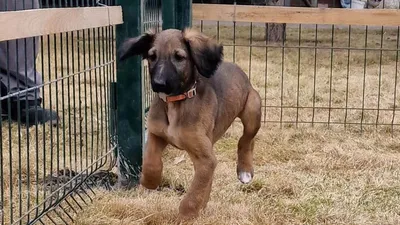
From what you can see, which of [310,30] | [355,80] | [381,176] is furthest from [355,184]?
[310,30]

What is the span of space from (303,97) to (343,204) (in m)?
4.06

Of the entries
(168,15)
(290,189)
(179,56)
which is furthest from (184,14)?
(179,56)

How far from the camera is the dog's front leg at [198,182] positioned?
3.59 meters

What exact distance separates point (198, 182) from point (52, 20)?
106 cm

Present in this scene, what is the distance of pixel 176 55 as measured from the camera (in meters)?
3.45

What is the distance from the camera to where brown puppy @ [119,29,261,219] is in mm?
3436

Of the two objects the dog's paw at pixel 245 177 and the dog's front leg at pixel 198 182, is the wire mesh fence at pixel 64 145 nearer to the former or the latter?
the dog's front leg at pixel 198 182

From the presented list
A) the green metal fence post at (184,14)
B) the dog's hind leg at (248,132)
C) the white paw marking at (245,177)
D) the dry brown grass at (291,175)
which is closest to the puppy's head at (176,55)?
the dry brown grass at (291,175)

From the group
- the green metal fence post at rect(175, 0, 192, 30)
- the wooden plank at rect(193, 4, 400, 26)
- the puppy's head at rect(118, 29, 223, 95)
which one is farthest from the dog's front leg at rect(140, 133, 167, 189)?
the wooden plank at rect(193, 4, 400, 26)

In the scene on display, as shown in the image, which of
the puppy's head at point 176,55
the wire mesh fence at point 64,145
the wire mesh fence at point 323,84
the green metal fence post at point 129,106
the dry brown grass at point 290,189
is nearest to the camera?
the puppy's head at point 176,55

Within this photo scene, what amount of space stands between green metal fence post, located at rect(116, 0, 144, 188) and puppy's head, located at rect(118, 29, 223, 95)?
70 cm

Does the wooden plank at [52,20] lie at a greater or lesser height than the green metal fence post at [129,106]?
greater

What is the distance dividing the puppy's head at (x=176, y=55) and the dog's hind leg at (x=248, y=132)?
0.85 m

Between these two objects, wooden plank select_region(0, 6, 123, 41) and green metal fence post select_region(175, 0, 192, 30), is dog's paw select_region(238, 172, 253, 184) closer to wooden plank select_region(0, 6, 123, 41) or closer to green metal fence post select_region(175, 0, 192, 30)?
wooden plank select_region(0, 6, 123, 41)
